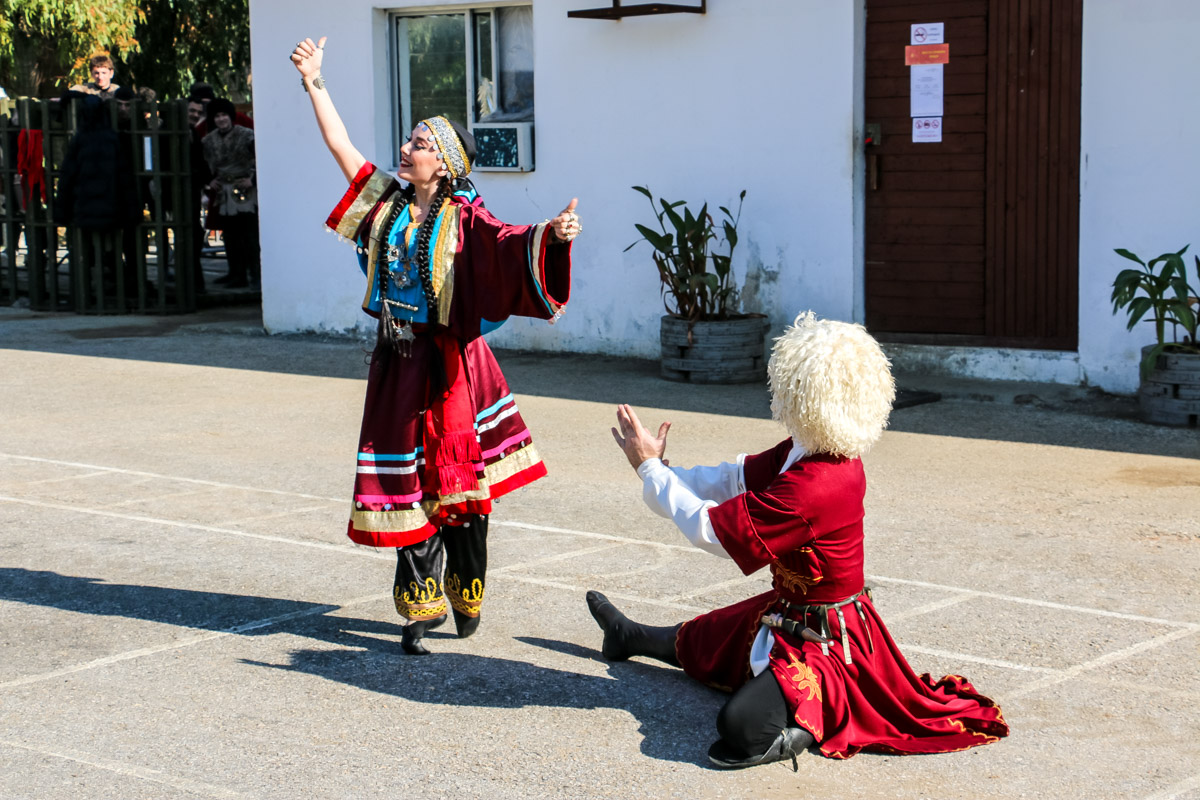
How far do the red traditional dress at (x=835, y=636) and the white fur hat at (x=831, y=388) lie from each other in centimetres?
10

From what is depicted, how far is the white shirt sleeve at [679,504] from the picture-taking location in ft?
13.2

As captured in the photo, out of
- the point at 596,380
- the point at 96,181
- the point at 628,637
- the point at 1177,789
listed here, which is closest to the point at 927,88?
the point at 596,380

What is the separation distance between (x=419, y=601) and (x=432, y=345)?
0.83 m

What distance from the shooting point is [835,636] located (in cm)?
415

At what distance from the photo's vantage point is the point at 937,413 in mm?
9109

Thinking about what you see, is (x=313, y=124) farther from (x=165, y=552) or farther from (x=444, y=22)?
(x=165, y=552)

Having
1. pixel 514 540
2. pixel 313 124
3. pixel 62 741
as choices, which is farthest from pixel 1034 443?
pixel 313 124

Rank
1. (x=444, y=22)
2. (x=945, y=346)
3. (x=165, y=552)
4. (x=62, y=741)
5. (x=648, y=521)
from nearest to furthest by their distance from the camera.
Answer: (x=62, y=741) < (x=165, y=552) < (x=648, y=521) < (x=945, y=346) < (x=444, y=22)

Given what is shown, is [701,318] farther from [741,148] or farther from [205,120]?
[205,120]

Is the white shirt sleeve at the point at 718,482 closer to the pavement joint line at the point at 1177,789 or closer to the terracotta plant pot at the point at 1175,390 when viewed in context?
the pavement joint line at the point at 1177,789

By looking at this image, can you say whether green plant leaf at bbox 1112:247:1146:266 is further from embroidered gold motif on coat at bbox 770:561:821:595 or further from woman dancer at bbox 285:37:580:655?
embroidered gold motif on coat at bbox 770:561:821:595

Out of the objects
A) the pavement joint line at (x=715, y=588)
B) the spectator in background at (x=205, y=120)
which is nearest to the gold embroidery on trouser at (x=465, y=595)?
the pavement joint line at (x=715, y=588)

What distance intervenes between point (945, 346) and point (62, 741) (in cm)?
706

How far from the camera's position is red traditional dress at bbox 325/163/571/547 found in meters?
4.84
